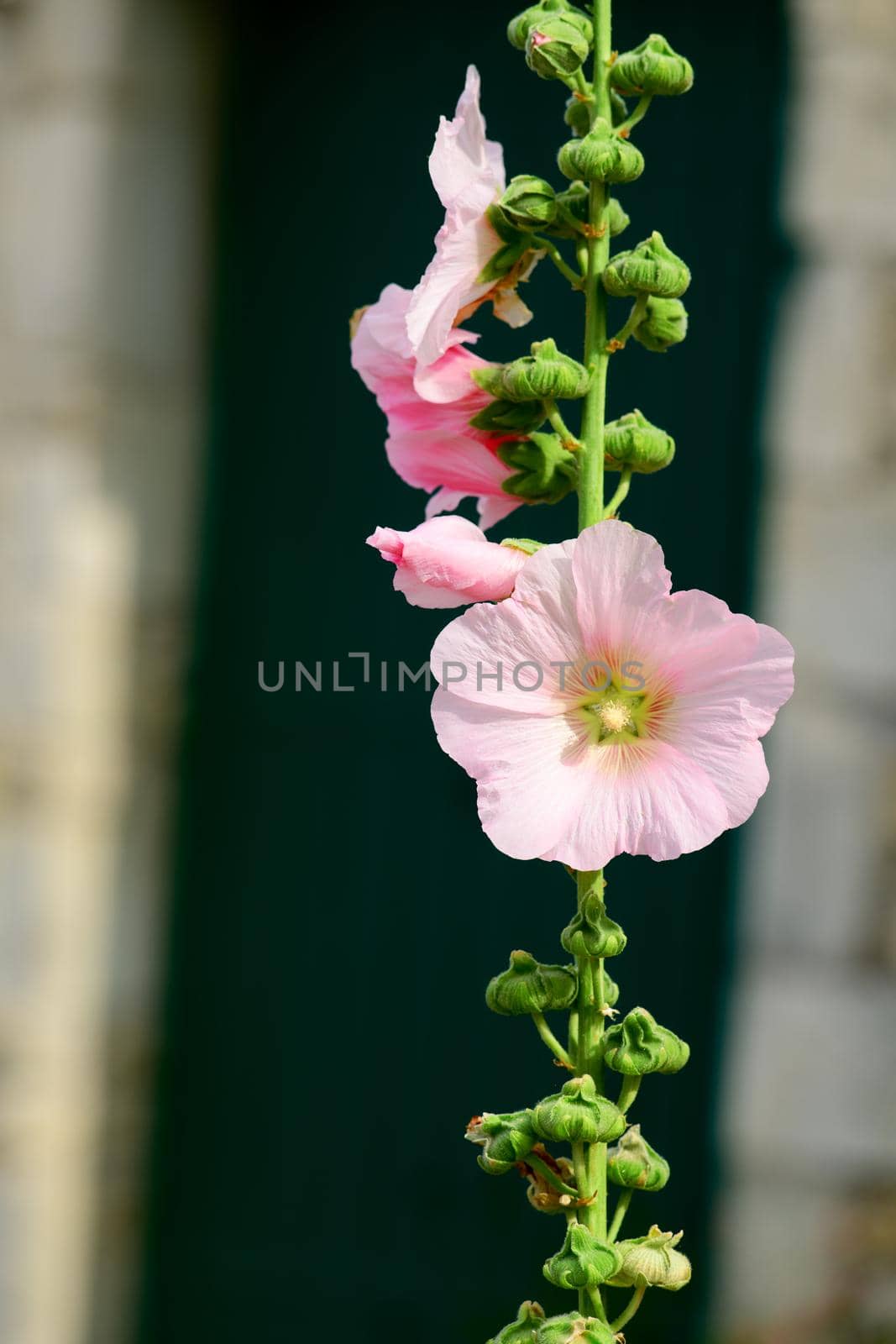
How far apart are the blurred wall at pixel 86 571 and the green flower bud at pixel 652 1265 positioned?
1558 mm

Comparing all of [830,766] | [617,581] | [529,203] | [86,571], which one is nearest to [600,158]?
[529,203]

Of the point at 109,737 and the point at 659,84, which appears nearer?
the point at 659,84

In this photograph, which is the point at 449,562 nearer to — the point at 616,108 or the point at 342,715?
the point at 616,108

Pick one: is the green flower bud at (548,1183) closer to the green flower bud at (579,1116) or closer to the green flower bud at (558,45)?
the green flower bud at (579,1116)

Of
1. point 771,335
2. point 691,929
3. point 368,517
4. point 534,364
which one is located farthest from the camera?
point 368,517

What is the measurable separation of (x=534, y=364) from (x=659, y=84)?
0.45 ft

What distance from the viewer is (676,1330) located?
1.88 m

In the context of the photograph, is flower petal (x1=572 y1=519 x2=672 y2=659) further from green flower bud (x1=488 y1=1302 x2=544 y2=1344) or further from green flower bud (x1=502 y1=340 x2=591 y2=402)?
green flower bud (x1=488 y1=1302 x2=544 y2=1344)

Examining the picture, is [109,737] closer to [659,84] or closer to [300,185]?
[300,185]

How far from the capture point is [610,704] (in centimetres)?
54

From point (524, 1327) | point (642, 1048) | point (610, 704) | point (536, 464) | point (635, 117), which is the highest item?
point (635, 117)

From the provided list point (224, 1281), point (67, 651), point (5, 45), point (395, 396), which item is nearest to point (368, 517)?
point (67, 651)

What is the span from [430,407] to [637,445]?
0.11m

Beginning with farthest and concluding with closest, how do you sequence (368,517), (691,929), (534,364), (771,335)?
(368,517)
(691,929)
(771,335)
(534,364)
